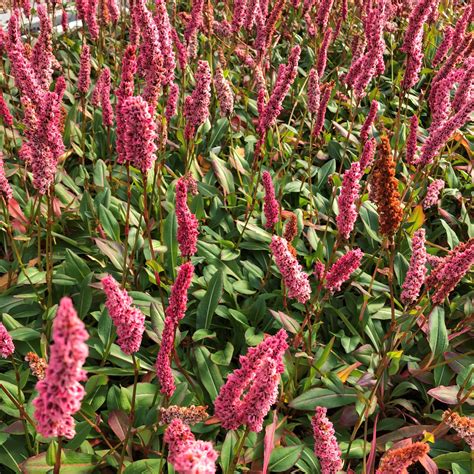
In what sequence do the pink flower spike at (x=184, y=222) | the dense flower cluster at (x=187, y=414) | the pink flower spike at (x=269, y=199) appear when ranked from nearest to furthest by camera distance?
the dense flower cluster at (x=187, y=414), the pink flower spike at (x=184, y=222), the pink flower spike at (x=269, y=199)

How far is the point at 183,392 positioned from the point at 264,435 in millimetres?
499

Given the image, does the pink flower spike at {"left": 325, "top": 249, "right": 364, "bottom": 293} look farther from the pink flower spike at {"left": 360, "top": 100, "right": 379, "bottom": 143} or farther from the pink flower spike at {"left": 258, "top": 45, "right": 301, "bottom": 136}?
the pink flower spike at {"left": 360, "top": 100, "right": 379, "bottom": 143}

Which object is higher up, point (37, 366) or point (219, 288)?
point (37, 366)

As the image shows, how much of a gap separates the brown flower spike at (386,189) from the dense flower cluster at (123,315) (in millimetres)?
1119

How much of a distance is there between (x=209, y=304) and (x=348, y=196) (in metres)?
1.23

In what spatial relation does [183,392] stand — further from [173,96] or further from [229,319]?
[173,96]

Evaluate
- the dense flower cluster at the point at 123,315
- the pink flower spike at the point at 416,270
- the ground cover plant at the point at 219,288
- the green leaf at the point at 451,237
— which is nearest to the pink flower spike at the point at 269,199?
the ground cover plant at the point at 219,288

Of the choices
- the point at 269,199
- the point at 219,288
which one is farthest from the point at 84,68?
the point at 219,288

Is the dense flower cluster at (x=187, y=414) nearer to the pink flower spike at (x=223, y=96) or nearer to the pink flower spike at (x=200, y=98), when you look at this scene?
the pink flower spike at (x=200, y=98)

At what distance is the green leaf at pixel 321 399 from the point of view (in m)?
2.92

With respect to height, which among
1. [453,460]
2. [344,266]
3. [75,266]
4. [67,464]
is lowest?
[453,460]

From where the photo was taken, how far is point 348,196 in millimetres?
2479

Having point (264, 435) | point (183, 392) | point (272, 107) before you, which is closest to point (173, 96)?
point (272, 107)

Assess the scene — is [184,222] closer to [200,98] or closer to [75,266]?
[200,98]
